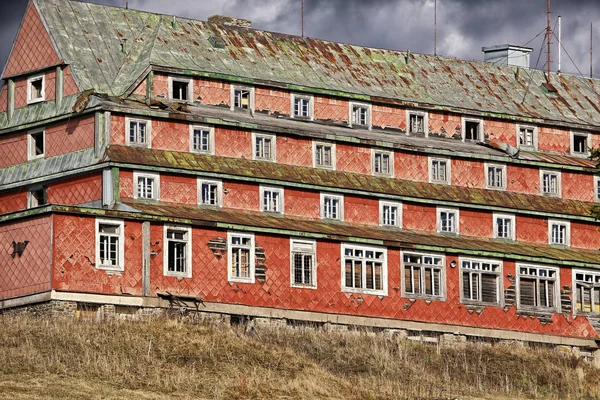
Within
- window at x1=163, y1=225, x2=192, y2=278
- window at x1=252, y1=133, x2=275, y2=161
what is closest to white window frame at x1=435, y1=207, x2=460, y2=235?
window at x1=252, y1=133, x2=275, y2=161

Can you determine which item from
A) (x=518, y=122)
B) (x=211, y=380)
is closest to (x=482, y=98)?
(x=518, y=122)

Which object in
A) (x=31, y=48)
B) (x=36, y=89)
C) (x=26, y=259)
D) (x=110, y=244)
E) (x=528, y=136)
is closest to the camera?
(x=26, y=259)

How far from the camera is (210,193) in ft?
325

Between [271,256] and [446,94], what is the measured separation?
20939 millimetres

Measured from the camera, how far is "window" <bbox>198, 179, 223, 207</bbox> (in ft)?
324

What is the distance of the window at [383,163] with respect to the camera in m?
106

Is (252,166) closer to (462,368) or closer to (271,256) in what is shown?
(271,256)

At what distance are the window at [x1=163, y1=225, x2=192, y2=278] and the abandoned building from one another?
94 mm

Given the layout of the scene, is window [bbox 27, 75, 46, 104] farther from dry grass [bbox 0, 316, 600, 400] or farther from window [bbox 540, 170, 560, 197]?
window [bbox 540, 170, 560, 197]

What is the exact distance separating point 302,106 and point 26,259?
21.5m

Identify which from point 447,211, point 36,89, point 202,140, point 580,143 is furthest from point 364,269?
point 580,143

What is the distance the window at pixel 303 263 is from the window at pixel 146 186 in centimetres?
711

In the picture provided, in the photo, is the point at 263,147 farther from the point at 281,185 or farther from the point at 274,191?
the point at 274,191

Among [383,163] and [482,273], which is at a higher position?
[383,163]
